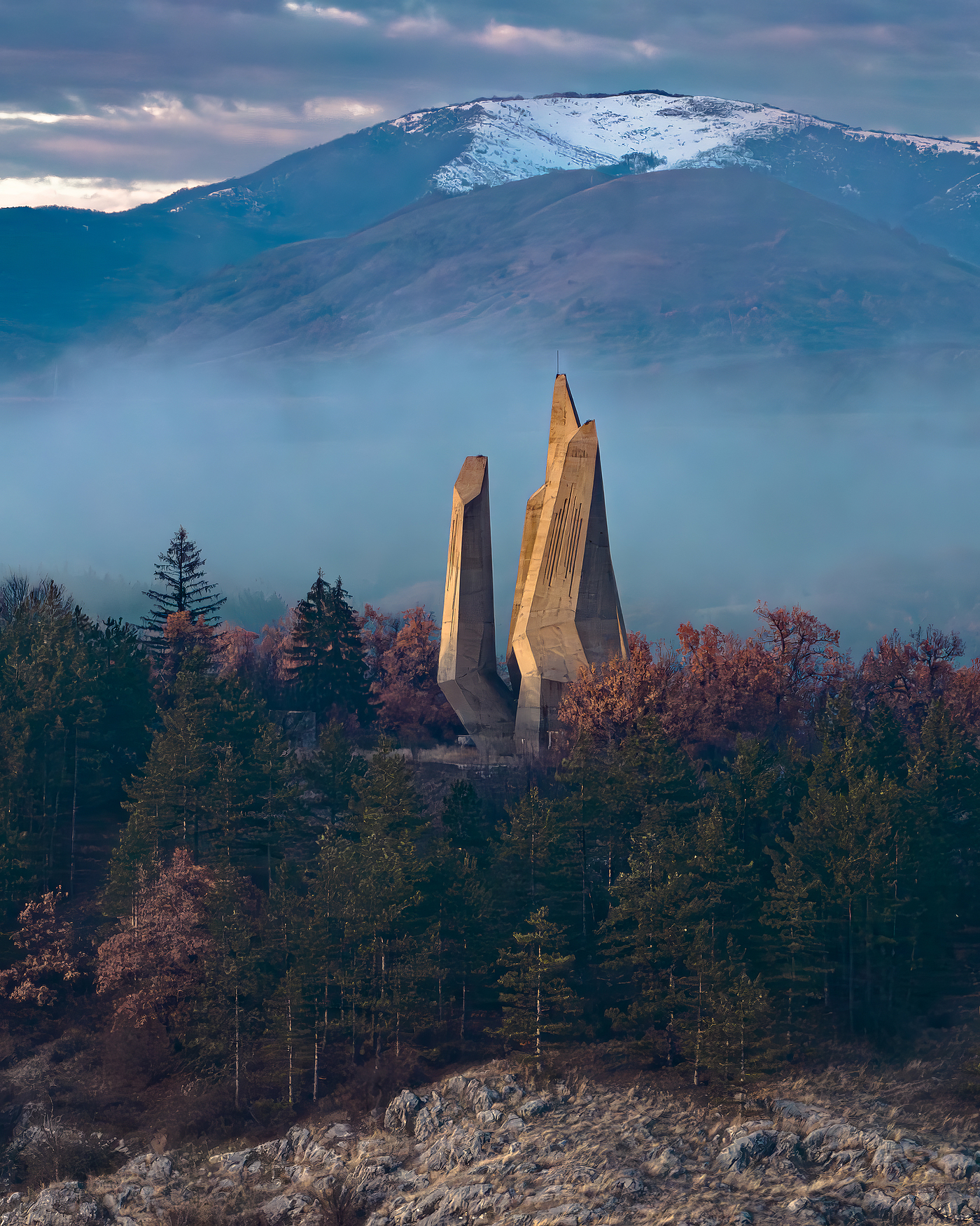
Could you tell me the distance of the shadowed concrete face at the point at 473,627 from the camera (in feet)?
200

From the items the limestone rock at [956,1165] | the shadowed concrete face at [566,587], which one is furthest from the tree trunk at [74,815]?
the limestone rock at [956,1165]

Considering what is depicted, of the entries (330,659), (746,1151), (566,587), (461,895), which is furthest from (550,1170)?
(330,659)

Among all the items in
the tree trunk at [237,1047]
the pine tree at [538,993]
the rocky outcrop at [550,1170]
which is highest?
the pine tree at [538,993]

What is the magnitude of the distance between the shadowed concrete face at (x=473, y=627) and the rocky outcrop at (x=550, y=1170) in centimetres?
2083

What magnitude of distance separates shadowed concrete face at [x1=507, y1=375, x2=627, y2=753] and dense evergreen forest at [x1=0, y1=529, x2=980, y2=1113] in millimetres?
2878

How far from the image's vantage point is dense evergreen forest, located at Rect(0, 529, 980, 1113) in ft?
140

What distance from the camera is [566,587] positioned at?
58.1 metres

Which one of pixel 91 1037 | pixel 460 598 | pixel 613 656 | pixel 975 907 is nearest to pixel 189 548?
pixel 460 598

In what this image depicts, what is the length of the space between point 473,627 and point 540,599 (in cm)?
378

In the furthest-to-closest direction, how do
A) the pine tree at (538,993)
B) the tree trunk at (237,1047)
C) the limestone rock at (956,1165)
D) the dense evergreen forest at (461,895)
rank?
the tree trunk at (237,1047) < the dense evergreen forest at (461,895) < the pine tree at (538,993) < the limestone rock at (956,1165)

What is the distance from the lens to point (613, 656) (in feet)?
193

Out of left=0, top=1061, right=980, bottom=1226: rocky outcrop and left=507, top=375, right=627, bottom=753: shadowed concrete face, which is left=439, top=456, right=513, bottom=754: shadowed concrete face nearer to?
left=507, top=375, right=627, bottom=753: shadowed concrete face

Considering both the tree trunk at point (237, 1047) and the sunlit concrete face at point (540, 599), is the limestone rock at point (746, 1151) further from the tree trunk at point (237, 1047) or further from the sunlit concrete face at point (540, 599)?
the sunlit concrete face at point (540, 599)

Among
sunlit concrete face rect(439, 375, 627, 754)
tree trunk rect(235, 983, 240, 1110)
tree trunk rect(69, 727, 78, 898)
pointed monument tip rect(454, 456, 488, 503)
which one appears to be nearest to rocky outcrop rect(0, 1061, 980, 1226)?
tree trunk rect(235, 983, 240, 1110)
